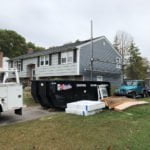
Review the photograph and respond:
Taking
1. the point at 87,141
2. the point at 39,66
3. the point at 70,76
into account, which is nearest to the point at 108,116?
the point at 87,141

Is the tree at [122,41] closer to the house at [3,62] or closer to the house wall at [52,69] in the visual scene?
the house wall at [52,69]

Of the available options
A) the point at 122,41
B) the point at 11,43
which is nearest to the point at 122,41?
the point at 122,41

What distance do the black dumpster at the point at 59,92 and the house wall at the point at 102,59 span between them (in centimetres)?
1138

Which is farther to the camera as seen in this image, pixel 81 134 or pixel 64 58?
pixel 64 58

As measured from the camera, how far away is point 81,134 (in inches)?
292

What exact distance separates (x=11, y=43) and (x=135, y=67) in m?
33.9

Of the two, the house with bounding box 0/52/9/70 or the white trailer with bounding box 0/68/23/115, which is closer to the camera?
the white trailer with bounding box 0/68/23/115

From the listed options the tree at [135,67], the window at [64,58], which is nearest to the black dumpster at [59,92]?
the window at [64,58]

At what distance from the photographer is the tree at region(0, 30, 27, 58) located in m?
57.1

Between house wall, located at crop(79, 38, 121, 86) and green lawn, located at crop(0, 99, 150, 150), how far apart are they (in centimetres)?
1587

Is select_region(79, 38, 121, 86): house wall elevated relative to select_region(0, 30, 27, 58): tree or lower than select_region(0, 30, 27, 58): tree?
lower

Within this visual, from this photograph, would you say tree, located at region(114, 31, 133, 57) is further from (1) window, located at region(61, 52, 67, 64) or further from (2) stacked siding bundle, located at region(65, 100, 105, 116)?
(2) stacked siding bundle, located at region(65, 100, 105, 116)

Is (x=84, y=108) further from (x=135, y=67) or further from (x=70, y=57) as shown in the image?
(x=135, y=67)

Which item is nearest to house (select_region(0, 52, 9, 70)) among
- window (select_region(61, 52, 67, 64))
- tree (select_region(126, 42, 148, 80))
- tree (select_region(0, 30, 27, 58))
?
window (select_region(61, 52, 67, 64))
